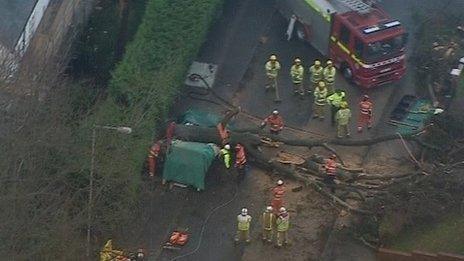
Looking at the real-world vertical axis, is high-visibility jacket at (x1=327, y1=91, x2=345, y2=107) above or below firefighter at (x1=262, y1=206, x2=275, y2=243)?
above

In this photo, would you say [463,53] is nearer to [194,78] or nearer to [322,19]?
[322,19]

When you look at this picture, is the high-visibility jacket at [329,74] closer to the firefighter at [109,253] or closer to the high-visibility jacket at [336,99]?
Answer: the high-visibility jacket at [336,99]

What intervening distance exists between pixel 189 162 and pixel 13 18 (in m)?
6.17

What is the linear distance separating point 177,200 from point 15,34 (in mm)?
6047

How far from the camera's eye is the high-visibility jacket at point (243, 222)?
2360 cm

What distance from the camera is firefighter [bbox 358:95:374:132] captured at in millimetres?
27094

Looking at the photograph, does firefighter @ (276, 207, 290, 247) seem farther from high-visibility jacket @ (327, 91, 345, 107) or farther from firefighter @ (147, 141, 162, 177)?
high-visibility jacket @ (327, 91, 345, 107)

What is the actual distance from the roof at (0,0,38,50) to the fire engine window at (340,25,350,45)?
857 centimetres

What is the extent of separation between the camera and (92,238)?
24031 mm

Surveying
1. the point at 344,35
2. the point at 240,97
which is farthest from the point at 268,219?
the point at 344,35

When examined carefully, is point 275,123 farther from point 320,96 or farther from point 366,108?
point 366,108

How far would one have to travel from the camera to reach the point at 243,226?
2383 centimetres

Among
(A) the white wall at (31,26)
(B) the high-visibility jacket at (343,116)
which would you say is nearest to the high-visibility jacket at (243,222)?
(B) the high-visibility jacket at (343,116)

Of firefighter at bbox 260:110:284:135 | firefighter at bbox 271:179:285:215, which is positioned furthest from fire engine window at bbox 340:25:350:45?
firefighter at bbox 271:179:285:215
